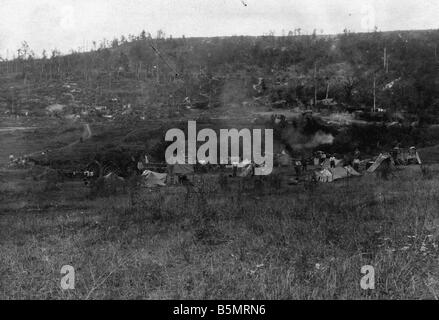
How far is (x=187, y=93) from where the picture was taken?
191 feet

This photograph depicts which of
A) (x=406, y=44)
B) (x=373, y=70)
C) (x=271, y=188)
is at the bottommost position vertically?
(x=271, y=188)

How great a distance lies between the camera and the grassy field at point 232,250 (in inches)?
230

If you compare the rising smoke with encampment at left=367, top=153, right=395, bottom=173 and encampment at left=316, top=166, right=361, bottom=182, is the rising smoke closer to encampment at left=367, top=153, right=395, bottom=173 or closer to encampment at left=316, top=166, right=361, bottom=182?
encampment at left=367, top=153, right=395, bottom=173

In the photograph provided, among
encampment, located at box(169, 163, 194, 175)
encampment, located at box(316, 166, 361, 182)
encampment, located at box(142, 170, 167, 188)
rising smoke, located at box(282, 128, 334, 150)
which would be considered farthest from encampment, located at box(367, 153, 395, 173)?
encampment, located at box(142, 170, 167, 188)

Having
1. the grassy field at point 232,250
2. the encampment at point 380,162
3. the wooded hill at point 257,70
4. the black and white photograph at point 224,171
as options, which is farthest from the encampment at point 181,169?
the wooded hill at point 257,70

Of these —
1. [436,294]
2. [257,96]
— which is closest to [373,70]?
[257,96]

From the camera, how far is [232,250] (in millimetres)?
8070

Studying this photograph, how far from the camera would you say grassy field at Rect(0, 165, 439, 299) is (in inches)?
230

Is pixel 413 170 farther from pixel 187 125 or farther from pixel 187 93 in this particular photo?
pixel 187 93

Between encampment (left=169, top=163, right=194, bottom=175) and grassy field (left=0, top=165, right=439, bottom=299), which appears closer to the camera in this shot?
grassy field (left=0, top=165, right=439, bottom=299)

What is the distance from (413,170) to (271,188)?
8256mm

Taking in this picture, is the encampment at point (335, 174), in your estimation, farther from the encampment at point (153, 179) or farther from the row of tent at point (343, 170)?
the encampment at point (153, 179)

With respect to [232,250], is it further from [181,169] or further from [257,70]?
[257,70]
